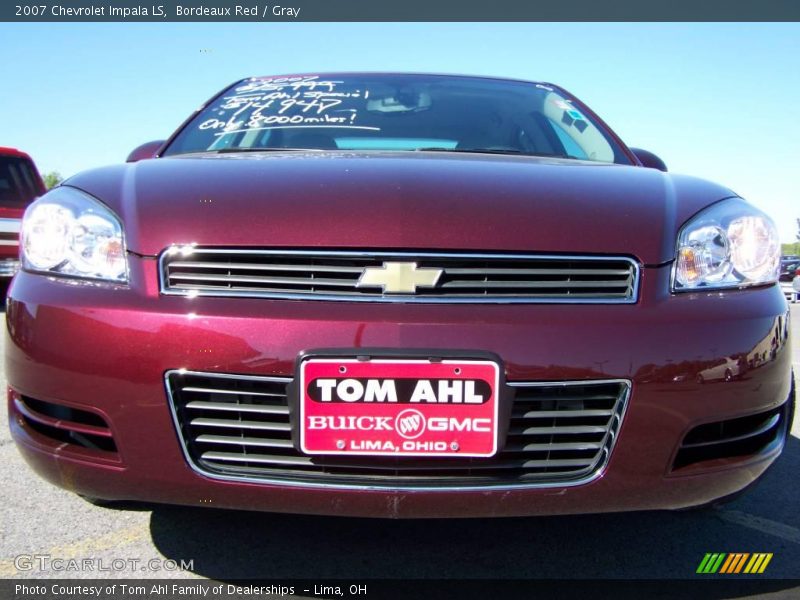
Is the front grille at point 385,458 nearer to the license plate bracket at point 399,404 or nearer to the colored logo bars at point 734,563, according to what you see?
the license plate bracket at point 399,404

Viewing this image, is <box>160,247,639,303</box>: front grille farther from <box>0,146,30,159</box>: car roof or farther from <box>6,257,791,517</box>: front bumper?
<box>0,146,30,159</box>: car roof

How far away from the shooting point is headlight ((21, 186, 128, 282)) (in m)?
1.66

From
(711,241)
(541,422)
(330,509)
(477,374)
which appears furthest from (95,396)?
(711,241)

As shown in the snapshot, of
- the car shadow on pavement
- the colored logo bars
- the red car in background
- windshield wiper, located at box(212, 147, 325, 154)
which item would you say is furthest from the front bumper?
the red car in background

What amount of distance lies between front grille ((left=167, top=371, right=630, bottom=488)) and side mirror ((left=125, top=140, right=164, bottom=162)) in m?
1.13

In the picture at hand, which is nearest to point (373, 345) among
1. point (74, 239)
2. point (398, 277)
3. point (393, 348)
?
point (393, 348)

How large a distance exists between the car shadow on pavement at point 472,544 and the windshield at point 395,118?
3.82ft

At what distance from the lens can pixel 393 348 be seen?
4.75ft

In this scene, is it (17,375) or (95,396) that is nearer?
(95,396)

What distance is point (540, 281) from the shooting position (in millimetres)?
1604

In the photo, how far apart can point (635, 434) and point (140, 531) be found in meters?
1.40

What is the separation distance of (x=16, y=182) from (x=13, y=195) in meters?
0.16

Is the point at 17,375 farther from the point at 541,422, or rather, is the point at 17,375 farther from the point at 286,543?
the point at 541,422

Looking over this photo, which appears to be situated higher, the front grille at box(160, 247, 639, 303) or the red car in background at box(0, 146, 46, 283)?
the front grille at box(160, 247, 639, 303)
